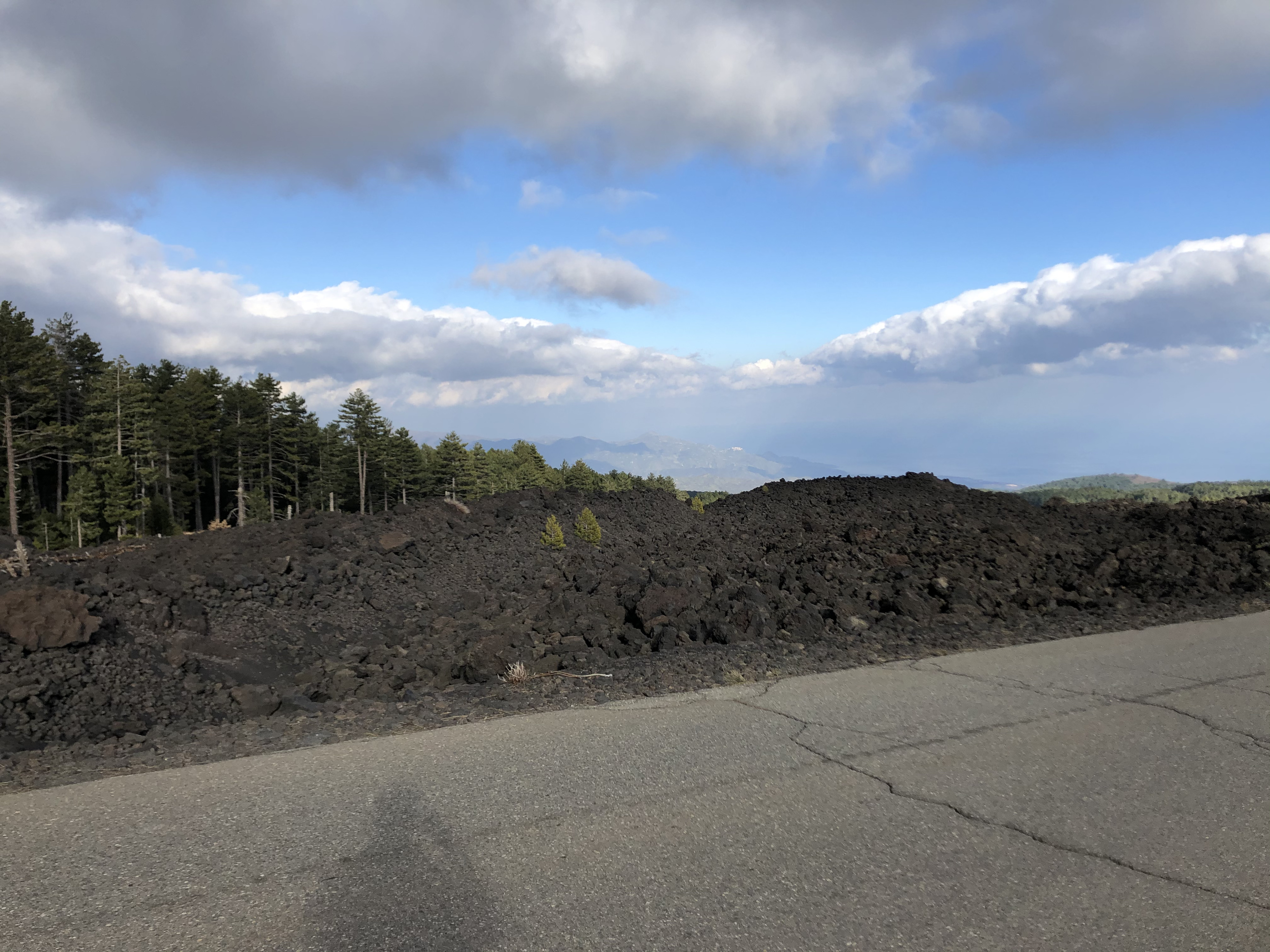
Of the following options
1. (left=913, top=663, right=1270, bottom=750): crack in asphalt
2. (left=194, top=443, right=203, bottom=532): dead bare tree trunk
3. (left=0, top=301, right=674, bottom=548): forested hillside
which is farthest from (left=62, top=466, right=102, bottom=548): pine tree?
(left=913, top=663, right=1270, bottom=750): crack in asphalt

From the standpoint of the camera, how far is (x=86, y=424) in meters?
47.7

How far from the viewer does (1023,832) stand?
388cm

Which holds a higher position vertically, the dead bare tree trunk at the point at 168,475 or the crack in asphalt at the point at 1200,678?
the dead bare tree trunk at the point at 168,475

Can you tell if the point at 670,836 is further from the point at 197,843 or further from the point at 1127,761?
the point at 1127,761

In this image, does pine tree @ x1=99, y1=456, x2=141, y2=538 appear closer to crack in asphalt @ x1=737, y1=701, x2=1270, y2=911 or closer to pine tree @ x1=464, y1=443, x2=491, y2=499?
pine tree @ x1=464, y1=443, x2=491, y2=499

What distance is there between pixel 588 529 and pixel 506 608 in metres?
4.40

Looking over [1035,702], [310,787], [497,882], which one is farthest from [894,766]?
[310,787]

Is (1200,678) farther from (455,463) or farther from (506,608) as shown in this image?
(455,463)

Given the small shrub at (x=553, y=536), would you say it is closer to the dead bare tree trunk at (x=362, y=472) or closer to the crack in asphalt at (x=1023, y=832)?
the crack in asphalt at (x=1023, y=832)

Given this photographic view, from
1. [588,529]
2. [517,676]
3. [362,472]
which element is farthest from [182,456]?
[517,676]

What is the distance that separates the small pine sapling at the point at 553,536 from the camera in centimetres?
1390

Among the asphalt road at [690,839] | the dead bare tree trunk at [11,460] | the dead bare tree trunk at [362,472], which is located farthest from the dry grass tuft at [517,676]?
the dead bare tree trunk at [362,472]

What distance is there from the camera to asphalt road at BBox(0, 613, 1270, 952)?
9.93ft

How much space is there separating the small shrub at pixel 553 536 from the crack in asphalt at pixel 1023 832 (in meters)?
8.96
